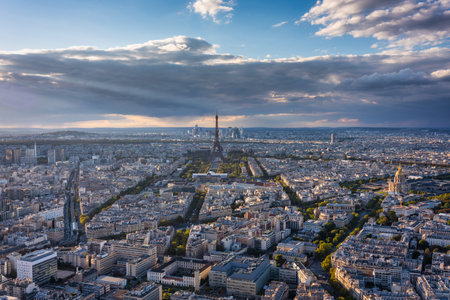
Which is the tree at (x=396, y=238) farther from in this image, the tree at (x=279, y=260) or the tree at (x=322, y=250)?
the tree at (x=279, y=260)

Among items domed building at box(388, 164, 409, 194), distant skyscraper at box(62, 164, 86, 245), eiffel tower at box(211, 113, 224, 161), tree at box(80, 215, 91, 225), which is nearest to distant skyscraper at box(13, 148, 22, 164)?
distant skyscraper at box(62, 164, 86, 245)

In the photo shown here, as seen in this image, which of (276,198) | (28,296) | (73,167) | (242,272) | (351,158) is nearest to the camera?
(28,296)

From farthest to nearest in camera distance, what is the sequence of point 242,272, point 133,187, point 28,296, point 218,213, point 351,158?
point 351,158
point 133,187
point 218,213
point 242,272
point 28,296

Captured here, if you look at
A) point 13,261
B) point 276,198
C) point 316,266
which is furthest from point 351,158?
point 13,261

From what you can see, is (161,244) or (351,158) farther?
(351,158)

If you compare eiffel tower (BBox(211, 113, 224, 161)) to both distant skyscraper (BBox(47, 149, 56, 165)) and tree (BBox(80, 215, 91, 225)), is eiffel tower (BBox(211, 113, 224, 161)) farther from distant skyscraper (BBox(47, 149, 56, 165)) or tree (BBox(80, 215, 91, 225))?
tree (BBox(80, 215, 91, 225))

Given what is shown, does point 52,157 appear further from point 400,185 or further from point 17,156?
point 400,185

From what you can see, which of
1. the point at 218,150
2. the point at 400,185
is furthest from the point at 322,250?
the point at 218,150

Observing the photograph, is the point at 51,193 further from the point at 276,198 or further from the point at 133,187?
the point at 276,198
